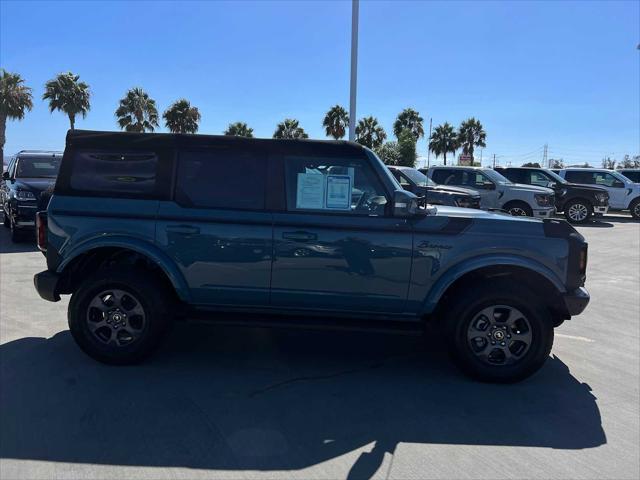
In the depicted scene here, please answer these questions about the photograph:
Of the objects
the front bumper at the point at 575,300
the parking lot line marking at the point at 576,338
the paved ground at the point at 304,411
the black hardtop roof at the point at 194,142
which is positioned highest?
the black hardtop roof at the point at 194,142

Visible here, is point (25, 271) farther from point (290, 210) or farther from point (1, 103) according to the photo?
point (1, 103)

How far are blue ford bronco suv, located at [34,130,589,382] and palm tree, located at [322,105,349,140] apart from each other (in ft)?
145

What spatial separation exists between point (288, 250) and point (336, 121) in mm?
45366

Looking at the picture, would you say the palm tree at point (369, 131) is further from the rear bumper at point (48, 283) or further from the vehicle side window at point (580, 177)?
the rear bumper at point (48, 283)

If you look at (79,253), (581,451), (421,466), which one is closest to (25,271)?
(79,253)

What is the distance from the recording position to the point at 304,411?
12.2ft

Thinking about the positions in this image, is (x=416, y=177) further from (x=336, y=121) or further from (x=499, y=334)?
(x=336, y=121)

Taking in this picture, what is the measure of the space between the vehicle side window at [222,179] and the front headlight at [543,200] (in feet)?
41.3

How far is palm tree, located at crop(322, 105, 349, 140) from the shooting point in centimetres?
4788

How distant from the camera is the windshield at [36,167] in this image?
11.7 metres

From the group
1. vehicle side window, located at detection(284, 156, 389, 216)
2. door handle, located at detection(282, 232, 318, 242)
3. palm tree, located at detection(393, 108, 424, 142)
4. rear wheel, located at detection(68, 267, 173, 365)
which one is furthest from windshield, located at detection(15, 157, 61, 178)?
palm tree, located at detection(393, 108, 424, 142)

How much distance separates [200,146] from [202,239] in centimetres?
81

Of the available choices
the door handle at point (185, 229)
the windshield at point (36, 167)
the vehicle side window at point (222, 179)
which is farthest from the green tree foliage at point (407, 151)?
the door handle at point (185, 229)

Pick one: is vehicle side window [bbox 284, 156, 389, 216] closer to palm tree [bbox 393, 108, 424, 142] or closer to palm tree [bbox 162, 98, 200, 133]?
palm tree [bbox 162, 98, 200, 133]
